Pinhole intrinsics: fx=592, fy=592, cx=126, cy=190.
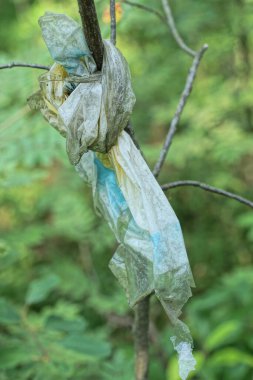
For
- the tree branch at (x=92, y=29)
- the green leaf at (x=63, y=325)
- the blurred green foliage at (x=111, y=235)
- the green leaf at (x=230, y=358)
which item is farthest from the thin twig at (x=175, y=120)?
the green leaf at (x=230, y=358)

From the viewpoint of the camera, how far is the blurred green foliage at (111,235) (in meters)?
1.90

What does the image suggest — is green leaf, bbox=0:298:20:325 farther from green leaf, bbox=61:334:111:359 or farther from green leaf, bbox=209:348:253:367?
green leaf, bbox=209:348:253:367

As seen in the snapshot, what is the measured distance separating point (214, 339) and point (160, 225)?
1.69 metres

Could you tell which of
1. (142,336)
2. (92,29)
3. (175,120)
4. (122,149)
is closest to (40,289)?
(142,336)

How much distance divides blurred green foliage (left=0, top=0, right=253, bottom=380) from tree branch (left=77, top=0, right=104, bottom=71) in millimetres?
588

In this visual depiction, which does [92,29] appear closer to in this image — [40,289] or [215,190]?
[215,190]

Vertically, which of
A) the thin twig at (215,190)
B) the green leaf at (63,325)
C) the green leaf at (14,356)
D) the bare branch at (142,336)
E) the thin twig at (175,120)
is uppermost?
the thin twig at (175,120)

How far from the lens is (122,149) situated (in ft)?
3.25

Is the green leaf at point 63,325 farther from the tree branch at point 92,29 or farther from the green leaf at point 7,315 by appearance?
the tree branch at point 92,29

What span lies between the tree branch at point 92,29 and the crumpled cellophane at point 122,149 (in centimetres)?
1

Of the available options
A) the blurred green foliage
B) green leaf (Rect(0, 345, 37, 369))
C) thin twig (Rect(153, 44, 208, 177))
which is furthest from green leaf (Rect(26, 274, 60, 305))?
thin twig (Rect(153, 44, 208, 177))

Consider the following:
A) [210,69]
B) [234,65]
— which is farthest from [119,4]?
[210,69]

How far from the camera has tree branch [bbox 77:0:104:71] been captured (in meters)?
0.89

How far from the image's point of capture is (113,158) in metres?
1.00
